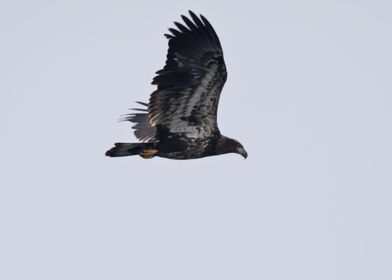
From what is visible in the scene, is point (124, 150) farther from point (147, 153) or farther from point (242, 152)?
point (242, 152)

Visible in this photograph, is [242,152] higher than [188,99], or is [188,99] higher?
[188,99]

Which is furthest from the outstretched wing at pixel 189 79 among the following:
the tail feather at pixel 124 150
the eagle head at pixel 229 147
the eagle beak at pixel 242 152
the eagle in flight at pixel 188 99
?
the eagle beak at pixel 242 152

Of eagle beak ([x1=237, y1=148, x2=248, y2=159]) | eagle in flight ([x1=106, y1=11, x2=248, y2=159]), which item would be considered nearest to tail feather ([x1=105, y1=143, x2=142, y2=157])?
eagle in flight ([x1=106, y1=11, x2=248, y2=159])

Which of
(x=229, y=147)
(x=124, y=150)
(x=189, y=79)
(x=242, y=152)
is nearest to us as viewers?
(x=189, y=79)

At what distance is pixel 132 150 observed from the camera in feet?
55.0

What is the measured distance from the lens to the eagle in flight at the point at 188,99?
15938 millimetres

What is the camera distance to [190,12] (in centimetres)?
1577

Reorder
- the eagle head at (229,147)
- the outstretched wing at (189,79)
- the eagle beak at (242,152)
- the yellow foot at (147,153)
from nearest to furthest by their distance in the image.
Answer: the outstretched wing at (189,79) → the yellow foot at (147,153) → the eagle head at (229,147) → the eagle beak at (242,152)

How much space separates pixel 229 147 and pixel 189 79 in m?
1.98

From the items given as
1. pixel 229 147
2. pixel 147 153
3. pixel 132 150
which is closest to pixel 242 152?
pixel 229 147

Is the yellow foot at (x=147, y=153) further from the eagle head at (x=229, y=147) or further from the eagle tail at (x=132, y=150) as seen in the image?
the eagle head at (x=229, y=147)

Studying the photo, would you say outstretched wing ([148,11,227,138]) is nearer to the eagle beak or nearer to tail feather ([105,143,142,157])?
tail feather ([105,143,142,157])

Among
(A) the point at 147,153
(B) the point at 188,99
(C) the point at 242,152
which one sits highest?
(B) the point at 188,99

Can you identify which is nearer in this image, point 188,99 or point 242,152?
point 188,99
